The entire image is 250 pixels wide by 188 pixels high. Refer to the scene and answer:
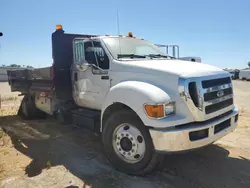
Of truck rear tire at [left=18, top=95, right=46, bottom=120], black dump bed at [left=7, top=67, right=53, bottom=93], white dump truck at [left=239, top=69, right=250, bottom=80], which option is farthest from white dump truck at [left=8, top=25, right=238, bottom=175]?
white dump truck at [left=239, top=69, right=250, bottom=80]

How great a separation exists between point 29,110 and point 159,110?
516 centimetres

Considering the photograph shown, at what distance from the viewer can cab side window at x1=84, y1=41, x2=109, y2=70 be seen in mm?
4347

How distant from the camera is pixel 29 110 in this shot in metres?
7.04

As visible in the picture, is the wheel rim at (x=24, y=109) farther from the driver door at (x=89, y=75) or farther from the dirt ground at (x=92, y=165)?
the driver door at (x=89, y=75)

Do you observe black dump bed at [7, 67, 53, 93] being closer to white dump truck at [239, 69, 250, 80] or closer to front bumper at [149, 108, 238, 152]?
front bumper at [149, 108, 238, 152]

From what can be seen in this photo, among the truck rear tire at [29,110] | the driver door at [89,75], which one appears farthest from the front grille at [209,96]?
the truck rear tire at [29,110]

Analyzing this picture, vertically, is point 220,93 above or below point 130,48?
below

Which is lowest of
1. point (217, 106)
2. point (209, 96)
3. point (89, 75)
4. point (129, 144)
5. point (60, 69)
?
point (129, 144)

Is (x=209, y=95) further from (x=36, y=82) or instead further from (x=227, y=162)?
(x=36, y=82)

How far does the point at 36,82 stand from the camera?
6176 mm

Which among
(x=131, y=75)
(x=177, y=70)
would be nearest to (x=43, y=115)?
(x=131, y=75)

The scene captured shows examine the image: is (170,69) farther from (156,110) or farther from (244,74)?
(244,74)

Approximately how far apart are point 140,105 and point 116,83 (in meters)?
0.93

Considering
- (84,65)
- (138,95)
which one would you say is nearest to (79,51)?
(84,65)
